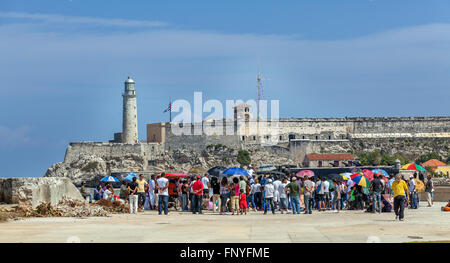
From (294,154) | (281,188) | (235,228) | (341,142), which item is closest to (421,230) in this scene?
(235,228)

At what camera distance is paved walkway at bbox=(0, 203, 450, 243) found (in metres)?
12.8

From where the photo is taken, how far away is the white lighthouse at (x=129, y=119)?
3878 inches

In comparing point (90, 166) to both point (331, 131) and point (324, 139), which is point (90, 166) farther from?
point (331, 131)

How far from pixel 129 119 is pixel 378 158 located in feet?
104

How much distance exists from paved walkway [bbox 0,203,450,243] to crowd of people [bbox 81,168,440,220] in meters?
3.21

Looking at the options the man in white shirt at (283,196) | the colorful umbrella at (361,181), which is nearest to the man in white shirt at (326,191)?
the colorful umbrella at (361,181)

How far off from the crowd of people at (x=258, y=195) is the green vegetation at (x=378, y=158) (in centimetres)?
6970

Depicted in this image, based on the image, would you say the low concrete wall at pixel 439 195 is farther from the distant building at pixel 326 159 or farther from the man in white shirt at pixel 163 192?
the distant building at pixel 326 159

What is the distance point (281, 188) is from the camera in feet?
74.3

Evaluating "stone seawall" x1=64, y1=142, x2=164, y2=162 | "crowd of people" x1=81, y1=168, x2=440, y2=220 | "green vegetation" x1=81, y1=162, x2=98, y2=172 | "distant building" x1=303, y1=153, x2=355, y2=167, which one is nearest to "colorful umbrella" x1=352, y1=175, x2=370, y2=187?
"crowd of people" x1=81, y1=168, x2=440, y2=220

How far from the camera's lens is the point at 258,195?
24078 mm

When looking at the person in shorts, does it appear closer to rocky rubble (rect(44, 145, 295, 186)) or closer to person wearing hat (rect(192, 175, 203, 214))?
person wearing hat (rect(192, 175, 203, 214))

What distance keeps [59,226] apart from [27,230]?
1.31 metres
